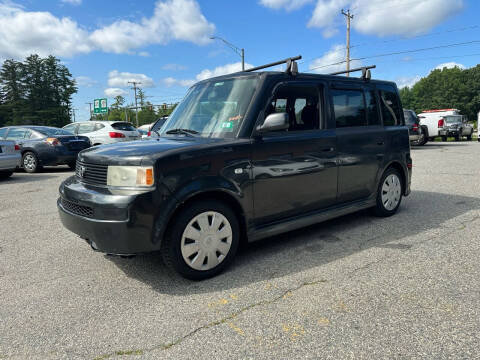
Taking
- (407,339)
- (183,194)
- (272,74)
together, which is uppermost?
(272,74)

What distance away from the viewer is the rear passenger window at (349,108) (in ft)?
14.0

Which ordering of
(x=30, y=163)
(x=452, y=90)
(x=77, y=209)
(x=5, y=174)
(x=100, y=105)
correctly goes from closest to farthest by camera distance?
(x=77, y=209) → (x=5, y=174) → (x=30, y=163) → (x=100, y=105) → (x=452, y=90)

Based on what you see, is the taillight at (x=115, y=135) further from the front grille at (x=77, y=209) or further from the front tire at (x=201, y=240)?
the front tire at (x=201, y=240)

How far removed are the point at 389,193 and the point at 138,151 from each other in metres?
3.69

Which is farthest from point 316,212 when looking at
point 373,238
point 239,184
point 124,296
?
point 124,296

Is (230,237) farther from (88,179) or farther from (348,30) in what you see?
(348,30)

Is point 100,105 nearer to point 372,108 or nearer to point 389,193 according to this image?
point 372,108

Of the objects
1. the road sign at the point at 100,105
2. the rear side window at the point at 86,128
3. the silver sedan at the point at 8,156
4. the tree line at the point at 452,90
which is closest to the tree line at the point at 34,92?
the road sign at the point at 100,105

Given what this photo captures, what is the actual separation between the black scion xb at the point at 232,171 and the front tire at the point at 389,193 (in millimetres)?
130

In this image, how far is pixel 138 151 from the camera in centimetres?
302

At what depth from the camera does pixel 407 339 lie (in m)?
2.25

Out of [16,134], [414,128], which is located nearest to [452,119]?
[414,128]

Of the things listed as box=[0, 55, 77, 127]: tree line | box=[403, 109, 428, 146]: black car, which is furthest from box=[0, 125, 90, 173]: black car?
box=[0, 55, 77, 127]: tree line

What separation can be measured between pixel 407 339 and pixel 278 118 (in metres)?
2.07
